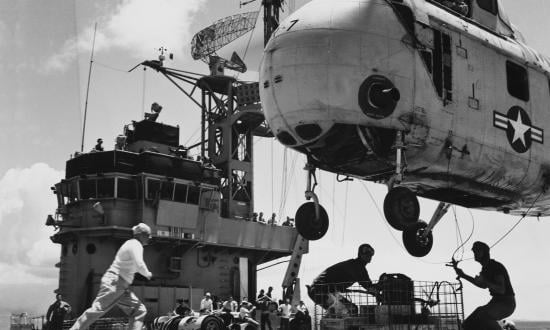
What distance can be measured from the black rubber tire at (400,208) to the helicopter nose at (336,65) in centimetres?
174

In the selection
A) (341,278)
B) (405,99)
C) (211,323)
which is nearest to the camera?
(341,278)

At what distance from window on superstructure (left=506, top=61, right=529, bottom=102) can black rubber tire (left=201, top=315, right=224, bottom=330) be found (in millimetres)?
11155

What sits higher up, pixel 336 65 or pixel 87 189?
pixel 87 189

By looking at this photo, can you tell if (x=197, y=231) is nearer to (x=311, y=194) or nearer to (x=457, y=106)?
(x=311, y=194)

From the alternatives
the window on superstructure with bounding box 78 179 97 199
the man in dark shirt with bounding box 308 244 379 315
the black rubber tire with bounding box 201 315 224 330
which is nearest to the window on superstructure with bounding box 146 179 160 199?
the window on superstructure with bounding box 78 179 97 199

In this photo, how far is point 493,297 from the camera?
38.7ft

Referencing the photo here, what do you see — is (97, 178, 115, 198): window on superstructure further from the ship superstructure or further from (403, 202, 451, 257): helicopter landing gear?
(403, 202, 451, 257): helicopter landing gear

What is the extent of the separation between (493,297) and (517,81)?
6.61 m

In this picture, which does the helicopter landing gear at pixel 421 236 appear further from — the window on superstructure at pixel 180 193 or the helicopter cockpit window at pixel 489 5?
the window on superstructure at pixel 180 193

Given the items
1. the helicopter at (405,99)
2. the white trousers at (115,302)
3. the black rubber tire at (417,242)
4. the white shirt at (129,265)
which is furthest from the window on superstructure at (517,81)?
the white trousers at (115,302)

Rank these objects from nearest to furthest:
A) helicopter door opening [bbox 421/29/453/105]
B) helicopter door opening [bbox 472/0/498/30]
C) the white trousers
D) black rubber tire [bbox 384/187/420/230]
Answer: the white trousers, black rubber tire [bbox 384/187/420/230], helicopter door opening [bbox 421/29/453/105], helicopter door opening [bbox 472/0/498/30]

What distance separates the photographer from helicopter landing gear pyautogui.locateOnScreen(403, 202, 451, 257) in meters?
17.8

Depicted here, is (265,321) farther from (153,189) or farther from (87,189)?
(87,189)

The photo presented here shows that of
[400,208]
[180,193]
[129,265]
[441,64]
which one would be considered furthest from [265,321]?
[129,265]
